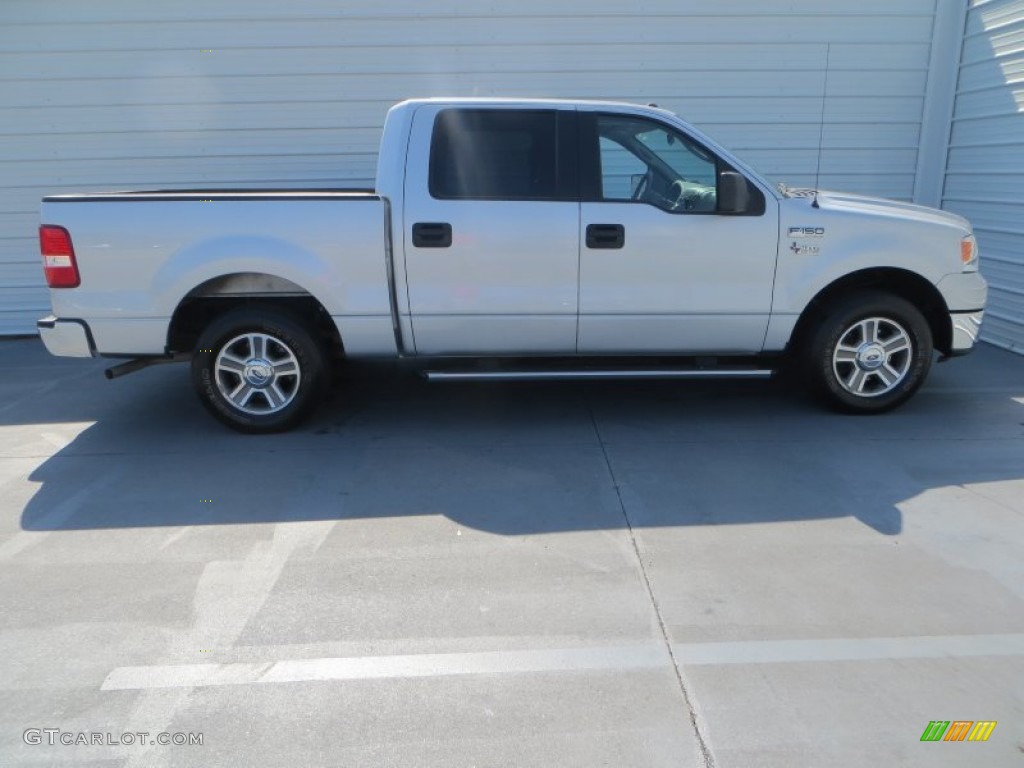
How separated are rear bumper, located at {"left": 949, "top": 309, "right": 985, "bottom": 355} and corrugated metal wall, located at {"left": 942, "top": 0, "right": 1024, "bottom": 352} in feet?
8.14

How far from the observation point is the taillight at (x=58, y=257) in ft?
14.8

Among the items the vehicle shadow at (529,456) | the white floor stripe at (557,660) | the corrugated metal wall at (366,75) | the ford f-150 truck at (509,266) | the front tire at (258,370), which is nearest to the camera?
the white floor stripe at (557,660)

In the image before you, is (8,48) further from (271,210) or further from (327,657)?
(327,657)

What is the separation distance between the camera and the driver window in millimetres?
4777

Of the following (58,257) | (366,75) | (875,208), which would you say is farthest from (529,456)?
(366,75)

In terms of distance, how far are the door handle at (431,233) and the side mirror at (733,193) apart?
171 centimetres

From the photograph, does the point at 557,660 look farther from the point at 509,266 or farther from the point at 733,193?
the point at 733,193

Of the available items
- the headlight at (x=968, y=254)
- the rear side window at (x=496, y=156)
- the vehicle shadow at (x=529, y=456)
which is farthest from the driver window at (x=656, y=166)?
the headlight at (x=968, y=254)

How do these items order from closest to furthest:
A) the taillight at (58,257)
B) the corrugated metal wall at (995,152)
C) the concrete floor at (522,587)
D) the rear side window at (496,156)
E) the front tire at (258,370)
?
1. the concrete floor at (522,587)
2. the taillight at (58,257)
3. the rear side window at (496,156)
4. the front tire at (258,370)
5. the corrugated metal wall at (995,152)

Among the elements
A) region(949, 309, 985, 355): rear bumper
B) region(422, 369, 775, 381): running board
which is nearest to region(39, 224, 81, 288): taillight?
region(422, 369, 775, 381): running board

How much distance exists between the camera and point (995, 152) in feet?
23.7

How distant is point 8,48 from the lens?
7570mm

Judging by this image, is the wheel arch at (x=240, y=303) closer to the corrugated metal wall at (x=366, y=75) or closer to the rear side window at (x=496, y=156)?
the rear side window at (x=496, y=156)

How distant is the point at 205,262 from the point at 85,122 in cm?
445
